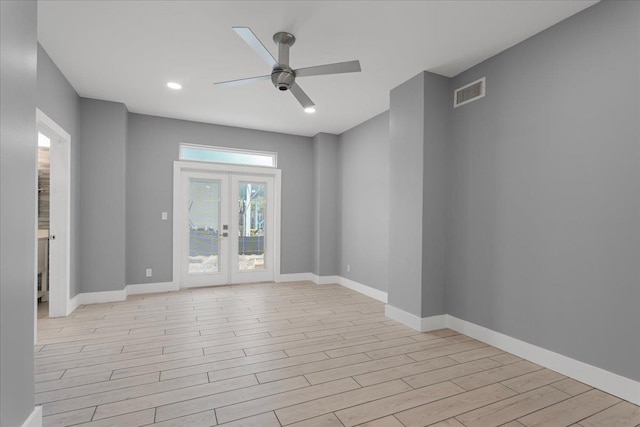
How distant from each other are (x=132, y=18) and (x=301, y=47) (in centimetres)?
148

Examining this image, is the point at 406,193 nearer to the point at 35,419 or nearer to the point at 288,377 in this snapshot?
the point at 288,377

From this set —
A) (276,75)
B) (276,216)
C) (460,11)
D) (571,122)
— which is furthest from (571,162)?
(276,216)

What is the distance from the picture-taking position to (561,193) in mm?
2643

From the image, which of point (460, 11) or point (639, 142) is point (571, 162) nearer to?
point (639, 142)

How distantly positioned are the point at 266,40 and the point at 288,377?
298 centimetres

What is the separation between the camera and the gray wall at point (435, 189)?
3625mm

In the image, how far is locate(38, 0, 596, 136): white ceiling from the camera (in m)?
2.58

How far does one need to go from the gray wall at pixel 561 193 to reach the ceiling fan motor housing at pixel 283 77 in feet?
6.69

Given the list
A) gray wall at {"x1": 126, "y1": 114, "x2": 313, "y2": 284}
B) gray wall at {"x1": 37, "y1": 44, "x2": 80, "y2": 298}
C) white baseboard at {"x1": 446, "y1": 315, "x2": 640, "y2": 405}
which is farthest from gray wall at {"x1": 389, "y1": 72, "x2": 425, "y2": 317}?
gray wall at {"x1": 37, "y1": 44, "x2": 80, "y2": 298}

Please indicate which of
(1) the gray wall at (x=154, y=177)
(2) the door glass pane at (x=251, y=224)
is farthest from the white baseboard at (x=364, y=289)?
(1) the gray wall at (x=154, y=177)

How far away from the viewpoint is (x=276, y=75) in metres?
2.73

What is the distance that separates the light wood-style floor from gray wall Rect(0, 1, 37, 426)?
1.74ft

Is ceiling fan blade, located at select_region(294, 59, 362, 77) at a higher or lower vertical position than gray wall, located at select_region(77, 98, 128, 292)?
higher

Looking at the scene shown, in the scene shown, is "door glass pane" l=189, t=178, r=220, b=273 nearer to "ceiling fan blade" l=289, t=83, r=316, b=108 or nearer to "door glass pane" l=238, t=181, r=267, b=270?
"door glass pane" l=238, t=181, r=267, b=270
